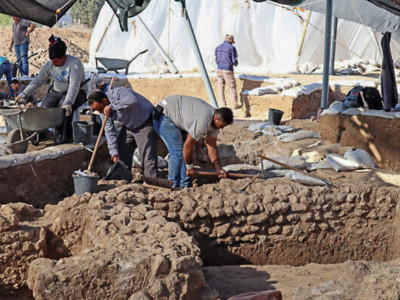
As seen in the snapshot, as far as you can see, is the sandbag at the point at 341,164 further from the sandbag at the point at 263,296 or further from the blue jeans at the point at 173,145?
the sandbag at the point at 263,296

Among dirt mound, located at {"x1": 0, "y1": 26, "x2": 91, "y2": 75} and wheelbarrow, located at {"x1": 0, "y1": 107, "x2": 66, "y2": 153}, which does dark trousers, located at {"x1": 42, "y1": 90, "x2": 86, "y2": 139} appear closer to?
wheelbarrow, located at {"x1": 0, "y1": 107, "x2": 66, "y2": 153}

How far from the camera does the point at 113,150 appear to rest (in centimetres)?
621

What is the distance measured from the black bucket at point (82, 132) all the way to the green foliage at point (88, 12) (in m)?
28.2

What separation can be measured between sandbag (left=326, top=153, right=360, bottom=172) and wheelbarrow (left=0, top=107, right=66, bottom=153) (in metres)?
3.31

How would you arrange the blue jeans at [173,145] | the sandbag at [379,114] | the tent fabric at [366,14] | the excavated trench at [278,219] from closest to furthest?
the excavated trench at [278,219] → the blue jeans at [173,145] → the sandbag at [379,114] → the tent fabric at [366,14]

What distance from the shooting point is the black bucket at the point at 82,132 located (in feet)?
22.3

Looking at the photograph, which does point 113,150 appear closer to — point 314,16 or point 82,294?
point 82,294

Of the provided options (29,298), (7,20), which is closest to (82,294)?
(29,298)

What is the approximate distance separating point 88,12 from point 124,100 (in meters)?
29.8

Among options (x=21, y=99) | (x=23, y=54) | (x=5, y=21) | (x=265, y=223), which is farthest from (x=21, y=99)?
(x=5, y=21)

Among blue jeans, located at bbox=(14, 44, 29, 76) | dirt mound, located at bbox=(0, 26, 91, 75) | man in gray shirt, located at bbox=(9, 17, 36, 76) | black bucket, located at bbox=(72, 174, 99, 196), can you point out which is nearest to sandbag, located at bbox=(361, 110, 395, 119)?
black bucket, located at bbox=(72, 174, 99, 196)

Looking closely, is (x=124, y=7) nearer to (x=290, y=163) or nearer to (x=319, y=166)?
(x=290, y=163)

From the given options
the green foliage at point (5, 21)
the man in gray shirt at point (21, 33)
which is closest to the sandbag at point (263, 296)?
the man in gray shirt at point (21, 33)

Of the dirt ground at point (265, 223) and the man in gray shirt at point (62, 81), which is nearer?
the dirt ground at point (265, 223)
